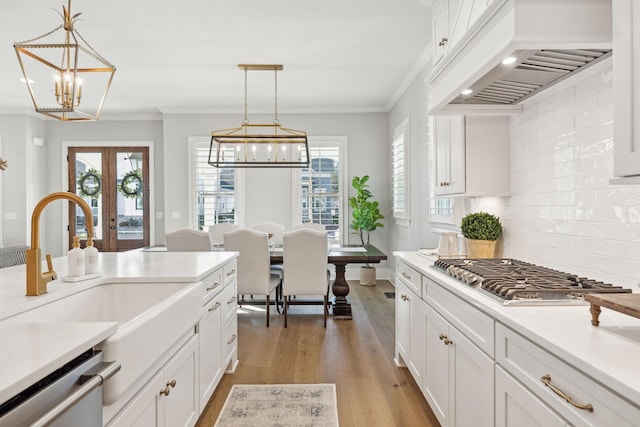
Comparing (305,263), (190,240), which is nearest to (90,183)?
(190,240)

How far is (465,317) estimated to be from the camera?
5.21 feet

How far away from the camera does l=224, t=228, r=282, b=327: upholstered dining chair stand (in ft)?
12.5

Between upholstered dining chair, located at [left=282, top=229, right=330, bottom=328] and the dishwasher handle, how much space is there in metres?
2.79

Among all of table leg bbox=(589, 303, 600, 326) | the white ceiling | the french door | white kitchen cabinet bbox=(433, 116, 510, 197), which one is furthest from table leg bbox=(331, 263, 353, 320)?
the french door

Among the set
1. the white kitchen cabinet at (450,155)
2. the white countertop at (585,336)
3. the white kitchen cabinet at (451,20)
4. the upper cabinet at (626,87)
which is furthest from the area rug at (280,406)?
the white kitchen cabinet at (451,20)

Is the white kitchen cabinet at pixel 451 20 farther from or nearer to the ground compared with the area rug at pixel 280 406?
farther from the ground

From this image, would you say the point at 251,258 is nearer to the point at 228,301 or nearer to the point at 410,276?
the point at 228,301

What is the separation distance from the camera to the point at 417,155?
4.65 metres

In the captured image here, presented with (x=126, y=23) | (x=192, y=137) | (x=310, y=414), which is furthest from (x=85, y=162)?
(x=310, y=414)

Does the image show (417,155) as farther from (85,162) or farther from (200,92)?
(85,162)

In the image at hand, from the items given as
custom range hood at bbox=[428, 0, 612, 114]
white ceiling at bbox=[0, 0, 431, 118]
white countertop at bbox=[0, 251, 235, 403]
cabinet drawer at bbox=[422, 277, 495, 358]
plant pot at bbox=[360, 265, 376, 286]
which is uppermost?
white ceiling at bbox=[0, 0, 431, 118]

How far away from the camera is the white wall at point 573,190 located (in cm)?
154

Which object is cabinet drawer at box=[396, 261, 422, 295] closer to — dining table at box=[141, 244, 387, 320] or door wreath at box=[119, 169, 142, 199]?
dining table at box=[141, 244, 387, 320]

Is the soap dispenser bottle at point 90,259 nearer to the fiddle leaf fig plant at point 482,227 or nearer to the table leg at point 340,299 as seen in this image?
the fiddle leaf fig plant at point 482,227
